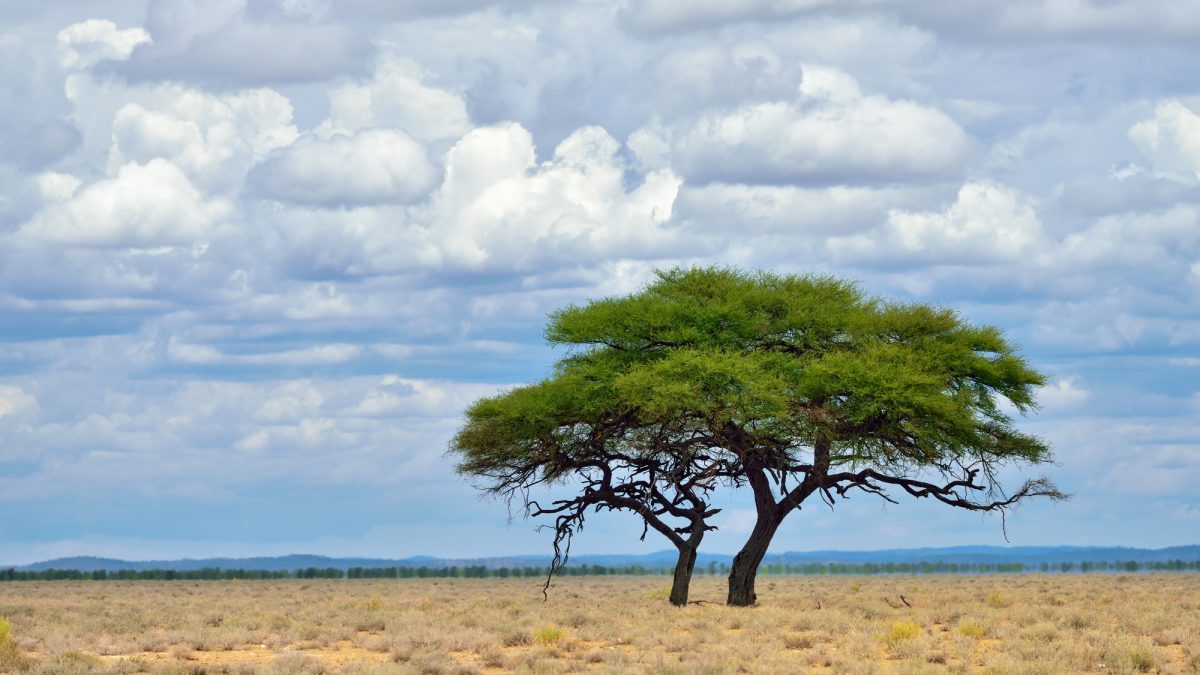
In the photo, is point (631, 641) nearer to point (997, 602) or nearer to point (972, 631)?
point (972, 631)

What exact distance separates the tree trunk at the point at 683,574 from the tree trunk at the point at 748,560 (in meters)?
1.32

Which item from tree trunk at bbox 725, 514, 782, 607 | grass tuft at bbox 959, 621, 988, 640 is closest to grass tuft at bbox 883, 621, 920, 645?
grass tuft at bbox 959, 621, 988, 640

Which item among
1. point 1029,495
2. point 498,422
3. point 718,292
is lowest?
point 1029,495

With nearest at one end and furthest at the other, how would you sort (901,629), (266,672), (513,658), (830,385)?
(266,672), (513,658), (901,629), (830,385)

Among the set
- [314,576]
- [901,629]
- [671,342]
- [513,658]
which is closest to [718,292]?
[671,342]

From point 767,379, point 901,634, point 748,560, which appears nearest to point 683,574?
point 748,560

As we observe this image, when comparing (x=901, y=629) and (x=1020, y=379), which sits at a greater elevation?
(x=1020, y=379)

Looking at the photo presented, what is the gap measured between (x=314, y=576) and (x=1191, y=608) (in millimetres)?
A: 94540

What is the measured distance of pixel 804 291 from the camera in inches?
1747

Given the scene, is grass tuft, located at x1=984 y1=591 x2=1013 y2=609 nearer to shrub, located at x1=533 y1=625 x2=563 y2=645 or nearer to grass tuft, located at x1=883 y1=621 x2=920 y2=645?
grass tuft, located at x1=883 y1=621 x2=920 y2=645

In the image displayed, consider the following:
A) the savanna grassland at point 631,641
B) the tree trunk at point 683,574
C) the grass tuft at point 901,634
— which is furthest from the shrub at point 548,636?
the tree trunk at point 683,574

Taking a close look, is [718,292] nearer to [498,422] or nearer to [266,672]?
[498,422]

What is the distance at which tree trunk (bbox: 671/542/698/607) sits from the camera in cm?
4334

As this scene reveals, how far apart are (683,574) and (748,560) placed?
2.22m
